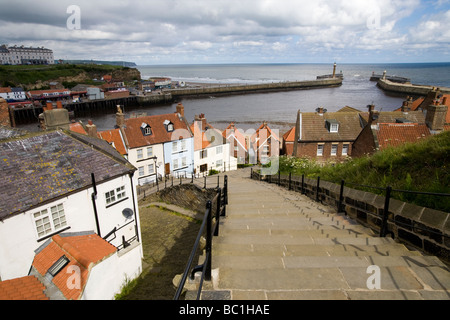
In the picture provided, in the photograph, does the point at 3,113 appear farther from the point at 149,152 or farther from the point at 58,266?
the point at 58,266

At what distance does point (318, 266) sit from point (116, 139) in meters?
28.8

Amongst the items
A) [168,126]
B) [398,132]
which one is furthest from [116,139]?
[398,132]

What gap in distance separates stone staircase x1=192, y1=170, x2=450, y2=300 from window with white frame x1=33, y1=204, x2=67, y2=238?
8730mm

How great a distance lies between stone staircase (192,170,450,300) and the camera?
139 inches

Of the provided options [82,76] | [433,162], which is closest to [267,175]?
[433,162]

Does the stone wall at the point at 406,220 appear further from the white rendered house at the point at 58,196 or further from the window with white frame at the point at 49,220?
the window with white frame at the point at 49,220

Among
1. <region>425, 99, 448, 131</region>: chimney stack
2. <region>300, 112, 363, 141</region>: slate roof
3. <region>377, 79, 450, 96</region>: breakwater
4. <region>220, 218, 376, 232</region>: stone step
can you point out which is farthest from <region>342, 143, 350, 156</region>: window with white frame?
<region>377, 79, 450, 96</region>: breakwater

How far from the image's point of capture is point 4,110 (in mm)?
20406

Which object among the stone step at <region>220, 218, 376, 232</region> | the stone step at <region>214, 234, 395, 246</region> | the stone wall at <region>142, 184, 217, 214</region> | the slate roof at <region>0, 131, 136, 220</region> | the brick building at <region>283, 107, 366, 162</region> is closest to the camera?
the stone step at <region>214, 234, 395, 246</region>

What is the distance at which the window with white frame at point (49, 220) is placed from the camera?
1098 cm

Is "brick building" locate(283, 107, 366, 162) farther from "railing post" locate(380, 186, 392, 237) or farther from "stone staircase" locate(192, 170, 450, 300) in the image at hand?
"railing post" locate(380, 186, 392, 237)

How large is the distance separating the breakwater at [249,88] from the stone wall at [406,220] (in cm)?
11434

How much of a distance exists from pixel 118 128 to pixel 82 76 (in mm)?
142795
